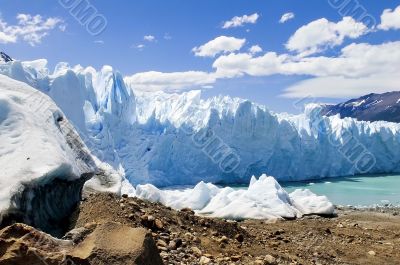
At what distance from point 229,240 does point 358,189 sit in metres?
24.2

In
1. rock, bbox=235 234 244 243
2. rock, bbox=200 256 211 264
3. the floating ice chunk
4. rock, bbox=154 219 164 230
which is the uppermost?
rock, bbox=154 219 164 230

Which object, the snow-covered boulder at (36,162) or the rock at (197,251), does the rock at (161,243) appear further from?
the snow-covered boulder at (36,162)

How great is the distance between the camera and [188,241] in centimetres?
505

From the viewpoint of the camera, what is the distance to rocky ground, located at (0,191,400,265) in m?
3.02

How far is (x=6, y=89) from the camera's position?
18.6 ft

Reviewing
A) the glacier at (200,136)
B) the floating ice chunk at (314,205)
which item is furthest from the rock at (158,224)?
the glacier at (200,136)

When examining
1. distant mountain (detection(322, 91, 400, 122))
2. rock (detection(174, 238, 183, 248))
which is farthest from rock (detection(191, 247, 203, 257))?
distant mountain (detection(322, 91, 400, 122))

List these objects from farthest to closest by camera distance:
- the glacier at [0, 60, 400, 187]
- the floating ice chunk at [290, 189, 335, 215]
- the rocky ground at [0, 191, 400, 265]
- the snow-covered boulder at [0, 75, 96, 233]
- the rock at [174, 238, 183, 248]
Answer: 1. the glacier at [0, 60, 400, 187]
2. the floating ice chunk at [290, 189, 335, 215]
3. the rock at [174, 238, 183, 248]
4. the snow-covered boulder at [0, 75, 96, 233]
5. the rocky ground at [0, 191, 400, 265]

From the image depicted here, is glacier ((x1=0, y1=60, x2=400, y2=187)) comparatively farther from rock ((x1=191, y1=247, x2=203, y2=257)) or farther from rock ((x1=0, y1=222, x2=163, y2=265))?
rock ((x1=0, y1=222, x2=163, y2=265))

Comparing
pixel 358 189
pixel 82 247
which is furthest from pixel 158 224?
pixel 358 189

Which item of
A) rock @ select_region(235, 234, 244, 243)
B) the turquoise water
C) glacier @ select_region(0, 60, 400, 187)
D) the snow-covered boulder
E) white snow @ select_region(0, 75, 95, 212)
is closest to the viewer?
the snow-covered boulder

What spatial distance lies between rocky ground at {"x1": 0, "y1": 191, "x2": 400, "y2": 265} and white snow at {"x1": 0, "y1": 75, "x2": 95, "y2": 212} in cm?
57

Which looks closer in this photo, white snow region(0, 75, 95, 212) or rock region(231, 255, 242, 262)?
white snow region(0, 75, 95, 212)

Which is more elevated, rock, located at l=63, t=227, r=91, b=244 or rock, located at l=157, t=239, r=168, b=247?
rock, located at l=63, t=227, r=91, b=244
